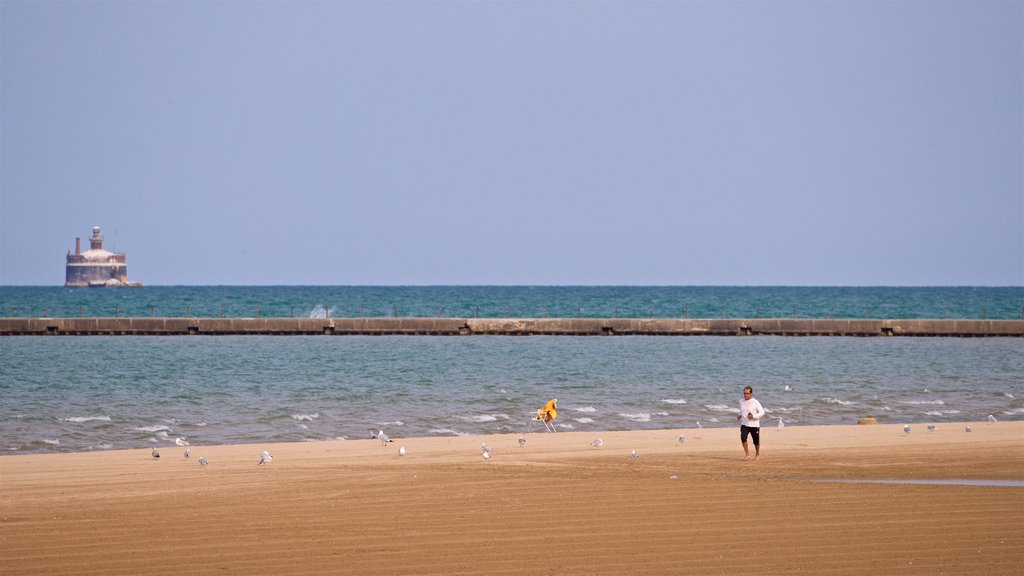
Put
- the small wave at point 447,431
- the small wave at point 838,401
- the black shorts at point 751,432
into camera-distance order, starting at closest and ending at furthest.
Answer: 1. the black shorts at point 751,432
2. the small wave at point 447,431
3. the small wave at point 838,401

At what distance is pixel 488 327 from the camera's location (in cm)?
6272

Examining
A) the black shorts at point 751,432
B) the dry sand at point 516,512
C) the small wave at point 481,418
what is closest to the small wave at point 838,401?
the small wave at point 481,418

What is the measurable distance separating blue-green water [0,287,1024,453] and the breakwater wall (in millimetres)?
5974

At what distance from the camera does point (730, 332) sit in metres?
61.7

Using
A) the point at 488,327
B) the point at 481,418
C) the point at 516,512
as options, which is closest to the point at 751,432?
the point at 516,512

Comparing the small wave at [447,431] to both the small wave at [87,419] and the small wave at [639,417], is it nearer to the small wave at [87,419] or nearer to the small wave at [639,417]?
the small wave at [639,417]

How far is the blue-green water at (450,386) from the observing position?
882 inches

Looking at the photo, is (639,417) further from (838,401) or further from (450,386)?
(450,386)

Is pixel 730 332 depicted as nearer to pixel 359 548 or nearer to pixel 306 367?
pixel 306 367

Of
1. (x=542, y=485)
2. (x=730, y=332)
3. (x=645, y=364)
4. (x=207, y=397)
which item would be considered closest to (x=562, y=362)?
(x=645, y=364)

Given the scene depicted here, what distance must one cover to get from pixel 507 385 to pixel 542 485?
59.4ft

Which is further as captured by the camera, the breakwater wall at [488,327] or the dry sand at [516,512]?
the breakwater wall at [488,327]

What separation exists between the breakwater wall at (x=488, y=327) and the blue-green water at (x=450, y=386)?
597 cm

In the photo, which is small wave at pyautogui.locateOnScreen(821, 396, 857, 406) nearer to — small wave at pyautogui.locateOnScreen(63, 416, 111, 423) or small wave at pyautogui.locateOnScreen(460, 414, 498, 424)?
small wave at pyautogui.locateOnScreen(460, 414, 498, 424)
